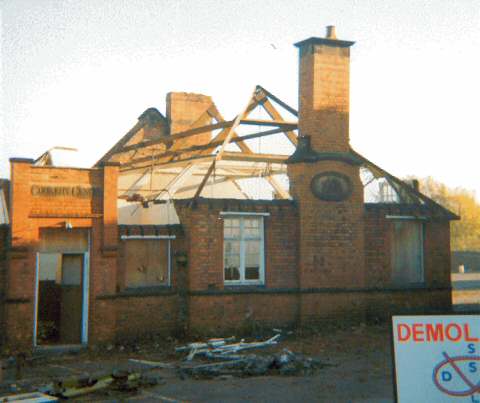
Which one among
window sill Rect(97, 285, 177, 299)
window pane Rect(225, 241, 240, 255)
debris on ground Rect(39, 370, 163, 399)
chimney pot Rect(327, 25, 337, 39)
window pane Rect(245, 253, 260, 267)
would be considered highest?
chimney pot Rect(327, 25, 337, 39)

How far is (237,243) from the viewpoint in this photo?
18.0 metres

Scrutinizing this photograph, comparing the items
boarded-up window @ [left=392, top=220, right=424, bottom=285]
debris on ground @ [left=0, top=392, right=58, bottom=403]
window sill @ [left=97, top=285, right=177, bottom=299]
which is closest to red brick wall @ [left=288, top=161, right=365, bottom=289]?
boarded-up window @ [left=392, top=220, right=424, bottom=285]

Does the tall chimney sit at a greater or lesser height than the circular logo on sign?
greater

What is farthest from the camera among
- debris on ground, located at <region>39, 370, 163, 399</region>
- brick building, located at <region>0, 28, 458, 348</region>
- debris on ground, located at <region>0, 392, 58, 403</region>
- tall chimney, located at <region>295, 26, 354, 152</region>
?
tall chimney, located at <region>295, 26, 354, 152</region>

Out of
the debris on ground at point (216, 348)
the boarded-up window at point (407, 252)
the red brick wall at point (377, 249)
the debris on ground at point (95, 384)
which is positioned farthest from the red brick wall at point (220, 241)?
the debris on ground at point (95, 384)

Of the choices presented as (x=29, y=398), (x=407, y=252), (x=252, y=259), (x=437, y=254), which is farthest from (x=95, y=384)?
(x=437, y=254)

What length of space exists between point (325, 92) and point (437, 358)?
44.9 feet

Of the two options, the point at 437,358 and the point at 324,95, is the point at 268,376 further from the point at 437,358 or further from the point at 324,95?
the point at 324,95

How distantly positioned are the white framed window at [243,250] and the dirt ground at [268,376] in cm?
197

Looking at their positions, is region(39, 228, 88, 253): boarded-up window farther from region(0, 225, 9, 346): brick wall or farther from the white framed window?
the white framed window

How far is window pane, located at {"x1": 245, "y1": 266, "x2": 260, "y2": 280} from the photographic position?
59.1 feet

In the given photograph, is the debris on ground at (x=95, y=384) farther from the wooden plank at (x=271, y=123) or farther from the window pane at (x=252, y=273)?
the wooden plank at (x=271, y=123)

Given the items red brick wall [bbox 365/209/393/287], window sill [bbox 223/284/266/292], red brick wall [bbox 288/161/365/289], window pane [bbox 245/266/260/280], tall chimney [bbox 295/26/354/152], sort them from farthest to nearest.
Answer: red brick wall [bbox 365/209/393/287] < tall chimney [bbox 295/26/354/152] < red brick wall [bbox 288/161/365/289] < window pane [bbox 245/266/260/280] < window sill [bbox 223/284/266/292]

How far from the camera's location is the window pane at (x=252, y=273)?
18.0m
